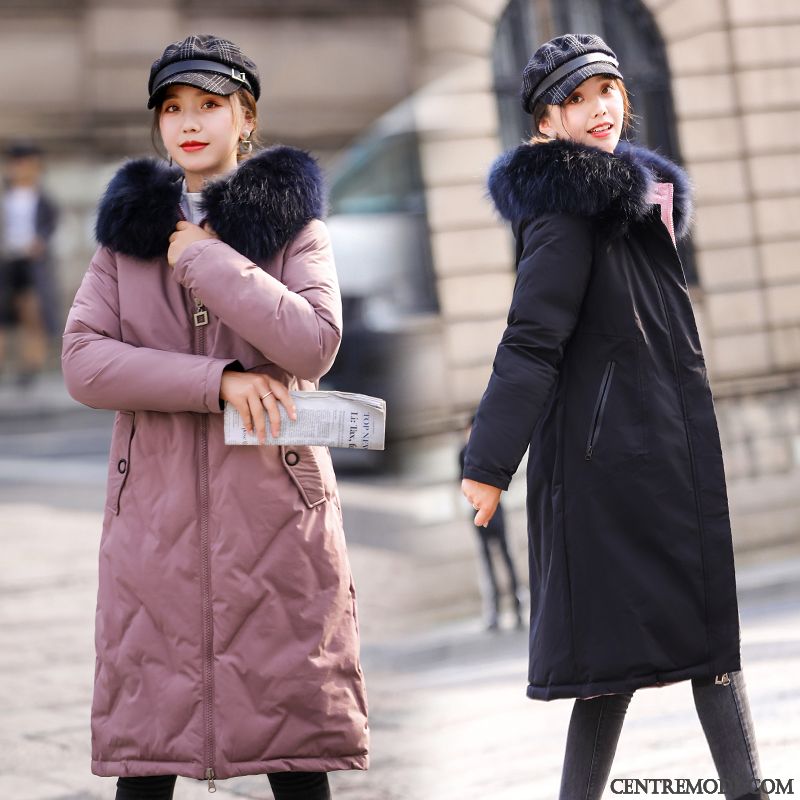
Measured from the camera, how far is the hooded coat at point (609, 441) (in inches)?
124

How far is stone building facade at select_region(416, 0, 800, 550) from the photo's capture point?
43.6ft

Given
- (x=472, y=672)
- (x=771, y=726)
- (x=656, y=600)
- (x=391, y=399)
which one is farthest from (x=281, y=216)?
(x=391, y=399)

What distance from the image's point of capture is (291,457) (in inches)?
121

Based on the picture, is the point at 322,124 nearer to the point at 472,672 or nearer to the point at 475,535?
the point at 475,535

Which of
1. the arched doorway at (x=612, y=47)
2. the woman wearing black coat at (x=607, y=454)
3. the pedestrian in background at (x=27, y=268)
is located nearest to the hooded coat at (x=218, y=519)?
the woman wearing black coat at (x=607, y=454)

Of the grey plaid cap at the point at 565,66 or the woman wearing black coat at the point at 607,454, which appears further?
the grey plaid cap at the point at 565,66

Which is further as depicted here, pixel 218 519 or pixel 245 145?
pixel 245 145

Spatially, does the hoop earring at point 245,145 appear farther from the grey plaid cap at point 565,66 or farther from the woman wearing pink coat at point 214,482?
the grey plaid cap at point 565,66

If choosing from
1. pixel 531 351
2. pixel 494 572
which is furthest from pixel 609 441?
pixel 494 572

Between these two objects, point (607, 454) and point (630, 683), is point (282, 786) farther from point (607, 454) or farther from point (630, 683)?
point (607, 454)

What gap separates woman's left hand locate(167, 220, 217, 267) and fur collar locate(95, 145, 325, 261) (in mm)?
20

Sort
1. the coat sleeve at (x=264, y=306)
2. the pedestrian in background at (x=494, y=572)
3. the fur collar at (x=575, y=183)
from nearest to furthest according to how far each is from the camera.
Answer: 1. the coat sleeve at (x=264, y=306)
2. the fur collar at (x=575, y=183)
3. the pedestrian in background at (x=494, y=572)

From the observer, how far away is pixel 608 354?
3.19m

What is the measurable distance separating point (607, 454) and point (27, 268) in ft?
39.4
